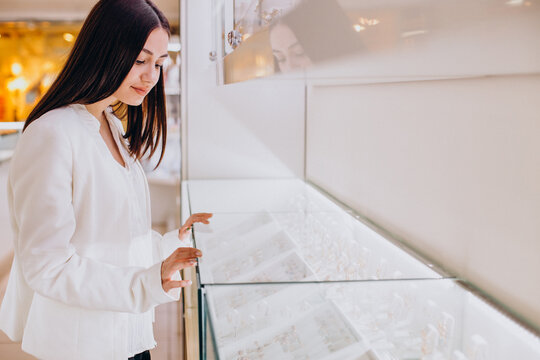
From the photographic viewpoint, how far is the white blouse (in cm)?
97

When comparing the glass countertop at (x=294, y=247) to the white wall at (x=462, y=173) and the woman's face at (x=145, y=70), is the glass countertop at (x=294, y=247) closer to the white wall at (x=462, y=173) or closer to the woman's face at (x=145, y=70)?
the white wall at (x=462, y=173)

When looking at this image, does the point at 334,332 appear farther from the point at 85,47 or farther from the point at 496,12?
the point at 85,47

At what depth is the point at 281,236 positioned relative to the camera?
1.48 metres

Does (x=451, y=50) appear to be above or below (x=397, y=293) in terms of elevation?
above

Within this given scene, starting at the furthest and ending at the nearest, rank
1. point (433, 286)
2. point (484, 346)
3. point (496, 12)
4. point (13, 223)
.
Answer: point (13, 223) → point (433, 286) → point (484, 346) → point (496, 12)

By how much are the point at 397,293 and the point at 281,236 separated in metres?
0.64

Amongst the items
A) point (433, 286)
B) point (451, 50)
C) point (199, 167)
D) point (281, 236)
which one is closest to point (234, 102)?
point (199, 167)

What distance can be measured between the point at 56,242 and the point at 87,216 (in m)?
0.12

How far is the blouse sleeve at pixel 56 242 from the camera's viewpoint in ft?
3.14

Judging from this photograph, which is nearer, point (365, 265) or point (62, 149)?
point (62, 149)

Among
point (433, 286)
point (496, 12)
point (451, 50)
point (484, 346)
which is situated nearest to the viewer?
point (496, 12)

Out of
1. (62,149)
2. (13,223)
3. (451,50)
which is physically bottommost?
(13,223)

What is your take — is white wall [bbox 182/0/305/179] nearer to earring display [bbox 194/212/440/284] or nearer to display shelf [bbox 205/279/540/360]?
earring display [bbox 194/212/440/284]

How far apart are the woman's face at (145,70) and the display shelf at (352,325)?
49 centimetres
